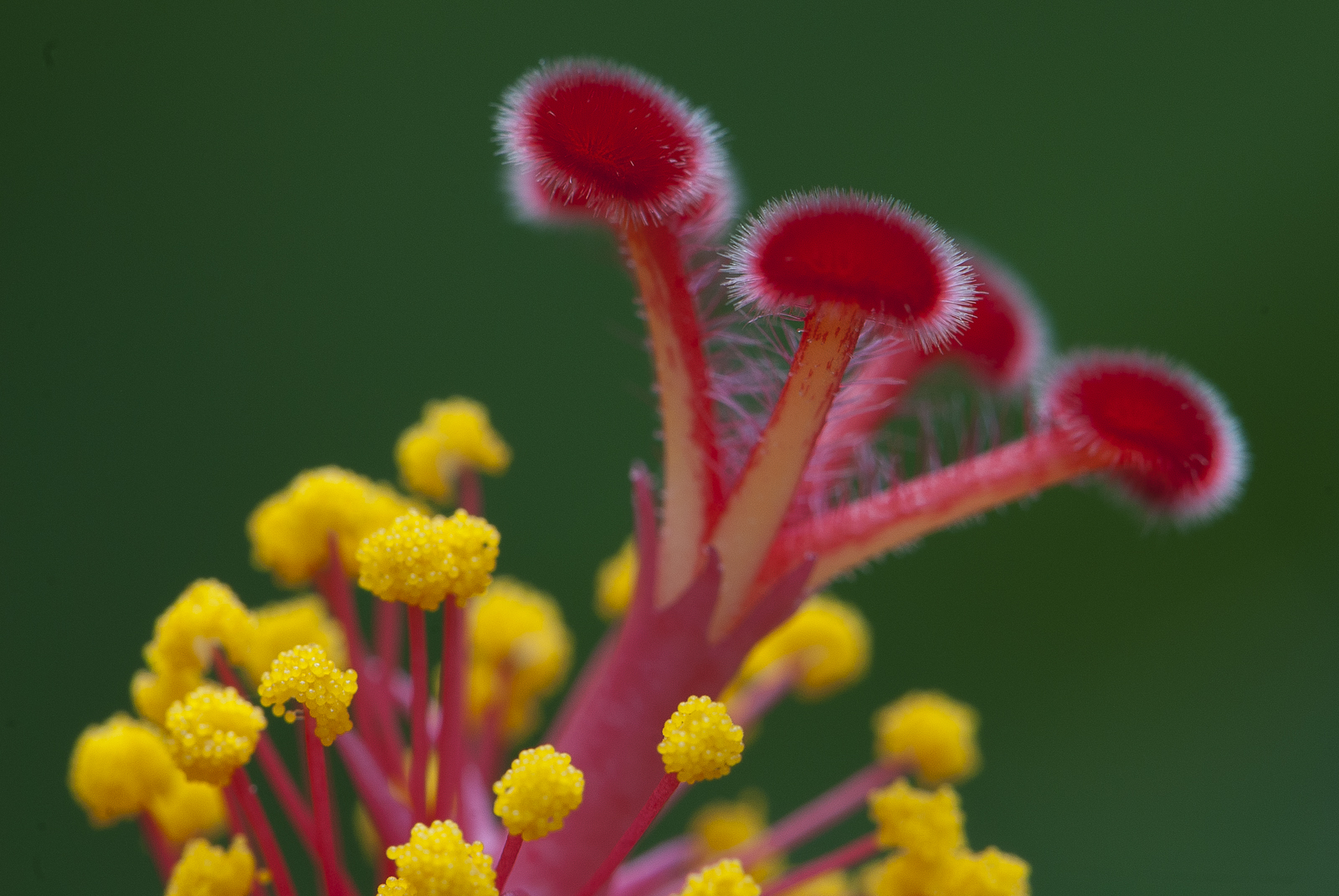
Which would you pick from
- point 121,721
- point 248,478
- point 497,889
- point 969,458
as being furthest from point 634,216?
point 248,478

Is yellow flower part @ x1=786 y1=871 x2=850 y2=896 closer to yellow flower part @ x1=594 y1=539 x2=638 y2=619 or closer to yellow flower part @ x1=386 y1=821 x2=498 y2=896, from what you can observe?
yellow flower part @ x1=594 y1=539 x2=638 y2=619

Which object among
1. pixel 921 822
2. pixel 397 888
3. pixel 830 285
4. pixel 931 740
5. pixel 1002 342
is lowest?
pixel 397 888

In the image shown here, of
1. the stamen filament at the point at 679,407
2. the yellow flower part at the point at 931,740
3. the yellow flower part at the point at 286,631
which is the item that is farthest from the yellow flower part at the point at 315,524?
the yellow flower part at the point at 931,740

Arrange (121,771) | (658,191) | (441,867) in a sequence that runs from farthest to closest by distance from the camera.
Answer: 1. (121,771)
2. (658,191)
3. (441,867)

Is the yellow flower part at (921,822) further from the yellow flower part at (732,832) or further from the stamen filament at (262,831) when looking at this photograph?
the stamen filament at (262,831)

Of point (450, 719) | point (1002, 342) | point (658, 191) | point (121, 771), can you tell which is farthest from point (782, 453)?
point (121, 771)

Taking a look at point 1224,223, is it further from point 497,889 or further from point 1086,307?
point 497,889

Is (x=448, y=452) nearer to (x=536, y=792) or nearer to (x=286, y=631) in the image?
(x=286, y=631)
